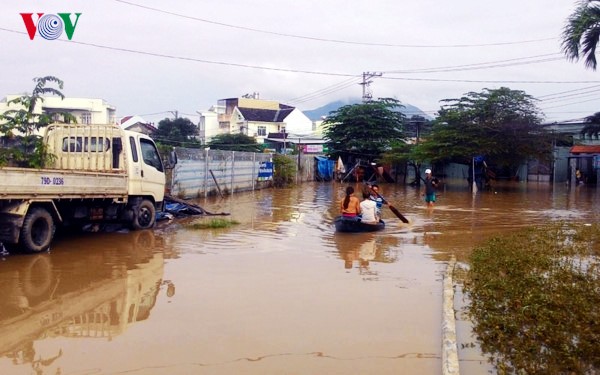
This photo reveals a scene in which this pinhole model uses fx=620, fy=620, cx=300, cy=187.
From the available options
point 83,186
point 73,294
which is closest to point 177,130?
point 83,186

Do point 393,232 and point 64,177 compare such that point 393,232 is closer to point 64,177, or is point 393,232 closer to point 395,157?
point 64,177

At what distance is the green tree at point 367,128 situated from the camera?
140 ft

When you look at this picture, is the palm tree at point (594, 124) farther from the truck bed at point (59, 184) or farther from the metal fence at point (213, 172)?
the truck bed at point (59, 184)

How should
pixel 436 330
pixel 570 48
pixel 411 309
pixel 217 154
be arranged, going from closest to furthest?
pixel 436 330, pixel 411 309, pixel 570 48, pixel 217 154

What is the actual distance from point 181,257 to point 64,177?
2.50 metres

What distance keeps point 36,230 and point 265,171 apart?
850 inches

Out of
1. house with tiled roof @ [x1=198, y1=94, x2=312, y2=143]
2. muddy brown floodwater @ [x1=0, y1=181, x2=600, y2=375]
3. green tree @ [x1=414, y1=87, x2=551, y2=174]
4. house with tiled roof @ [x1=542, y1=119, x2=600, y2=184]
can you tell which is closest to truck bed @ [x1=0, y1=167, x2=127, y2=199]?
muddy brown floodwater @ [x1=0, y1=181, x2=600, y2=375]

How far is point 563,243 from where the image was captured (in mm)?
11844

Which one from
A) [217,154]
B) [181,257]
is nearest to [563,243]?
[181,257]

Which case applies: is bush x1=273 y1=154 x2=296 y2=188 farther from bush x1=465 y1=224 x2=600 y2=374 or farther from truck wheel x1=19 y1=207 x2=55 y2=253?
bush x1=465 y1=224 x2=600 y2=374

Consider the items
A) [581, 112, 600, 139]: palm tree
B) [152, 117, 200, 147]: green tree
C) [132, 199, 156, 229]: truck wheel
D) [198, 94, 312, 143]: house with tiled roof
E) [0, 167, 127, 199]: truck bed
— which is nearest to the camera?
[0, 167, 127, 199]: truck bed

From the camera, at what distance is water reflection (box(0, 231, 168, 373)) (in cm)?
598

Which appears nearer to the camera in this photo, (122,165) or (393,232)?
(122,165)

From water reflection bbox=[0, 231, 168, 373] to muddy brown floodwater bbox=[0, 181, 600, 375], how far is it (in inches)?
0.8
